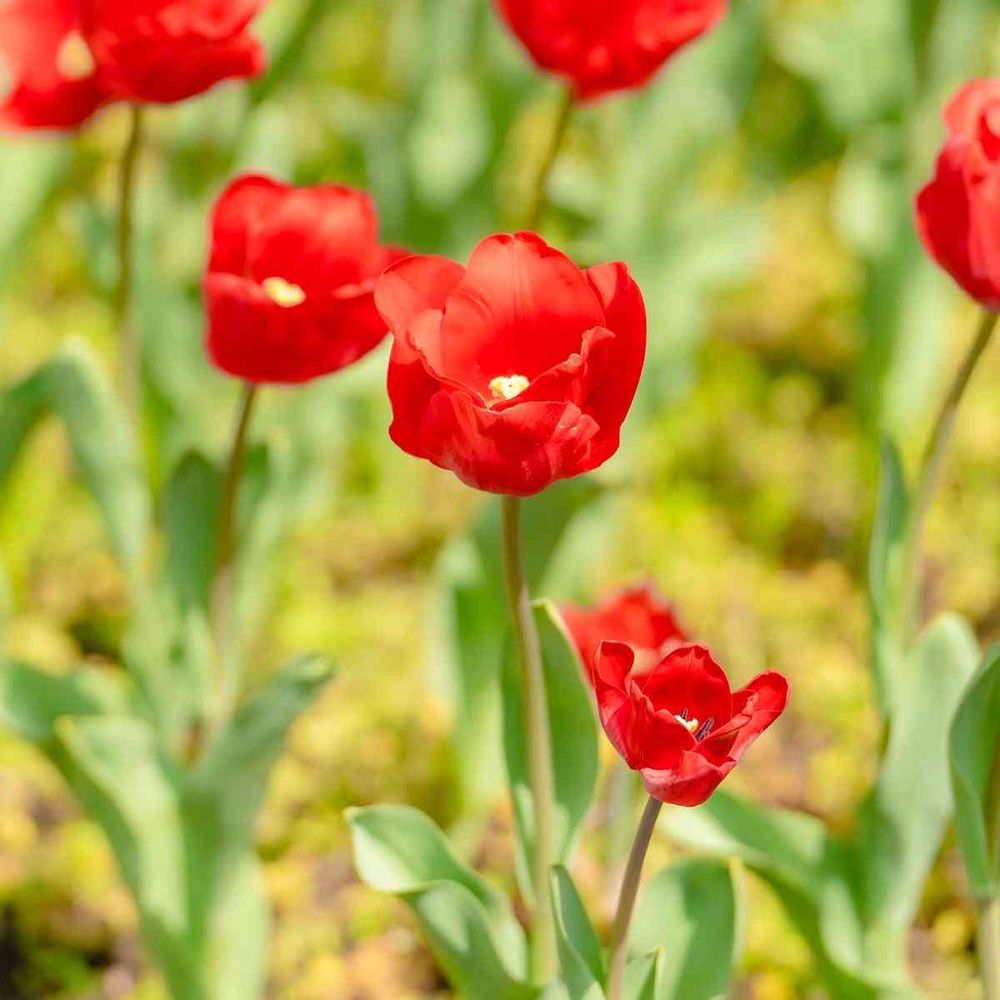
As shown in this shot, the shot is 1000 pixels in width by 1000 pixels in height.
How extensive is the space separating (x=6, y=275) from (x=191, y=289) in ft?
1.04

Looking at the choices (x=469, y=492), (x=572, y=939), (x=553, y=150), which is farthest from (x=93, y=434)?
(x=469, y=492)

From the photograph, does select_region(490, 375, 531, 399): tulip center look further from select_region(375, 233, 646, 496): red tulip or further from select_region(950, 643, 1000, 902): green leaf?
select_region(950, 643, 1000, 902): green leaf

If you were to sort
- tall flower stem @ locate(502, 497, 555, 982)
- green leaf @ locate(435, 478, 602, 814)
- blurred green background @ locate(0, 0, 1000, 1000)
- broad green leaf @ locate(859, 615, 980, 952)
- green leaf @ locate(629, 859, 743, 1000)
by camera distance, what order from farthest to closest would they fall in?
blurred green background @ locate(0, 0, 1000, 1000), green leaf @ locate(435, 478, 602, 814), broad green leaf @ locate(859, 615, 980, 952), green leaf @ locate(629, 859, 743, 1000), tall flower stem @ locate(502, 497, 555, 982)

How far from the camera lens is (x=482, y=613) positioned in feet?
4.90

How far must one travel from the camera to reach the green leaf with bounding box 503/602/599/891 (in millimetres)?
1032

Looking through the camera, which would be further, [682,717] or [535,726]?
[535,726]

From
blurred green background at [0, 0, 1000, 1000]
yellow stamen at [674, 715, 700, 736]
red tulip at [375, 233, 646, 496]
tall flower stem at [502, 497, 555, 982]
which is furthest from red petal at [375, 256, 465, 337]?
blurred green background at [0, 0, 1000, 1000]

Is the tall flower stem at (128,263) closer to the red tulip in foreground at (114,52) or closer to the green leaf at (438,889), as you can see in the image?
the red tulip in foreground at (114,52)

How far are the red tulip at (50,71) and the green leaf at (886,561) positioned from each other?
0.69 m

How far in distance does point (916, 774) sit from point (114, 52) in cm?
82

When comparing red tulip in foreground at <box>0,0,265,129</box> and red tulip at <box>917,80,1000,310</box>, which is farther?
red tulip in foreground at <box>0,0,265,129</box>

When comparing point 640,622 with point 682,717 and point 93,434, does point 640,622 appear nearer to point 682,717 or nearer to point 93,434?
point 682,717

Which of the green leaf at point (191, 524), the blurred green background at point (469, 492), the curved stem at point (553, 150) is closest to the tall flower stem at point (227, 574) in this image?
the green leaf at point (191, 524)

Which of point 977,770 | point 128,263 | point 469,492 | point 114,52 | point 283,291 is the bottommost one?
point 469,492
